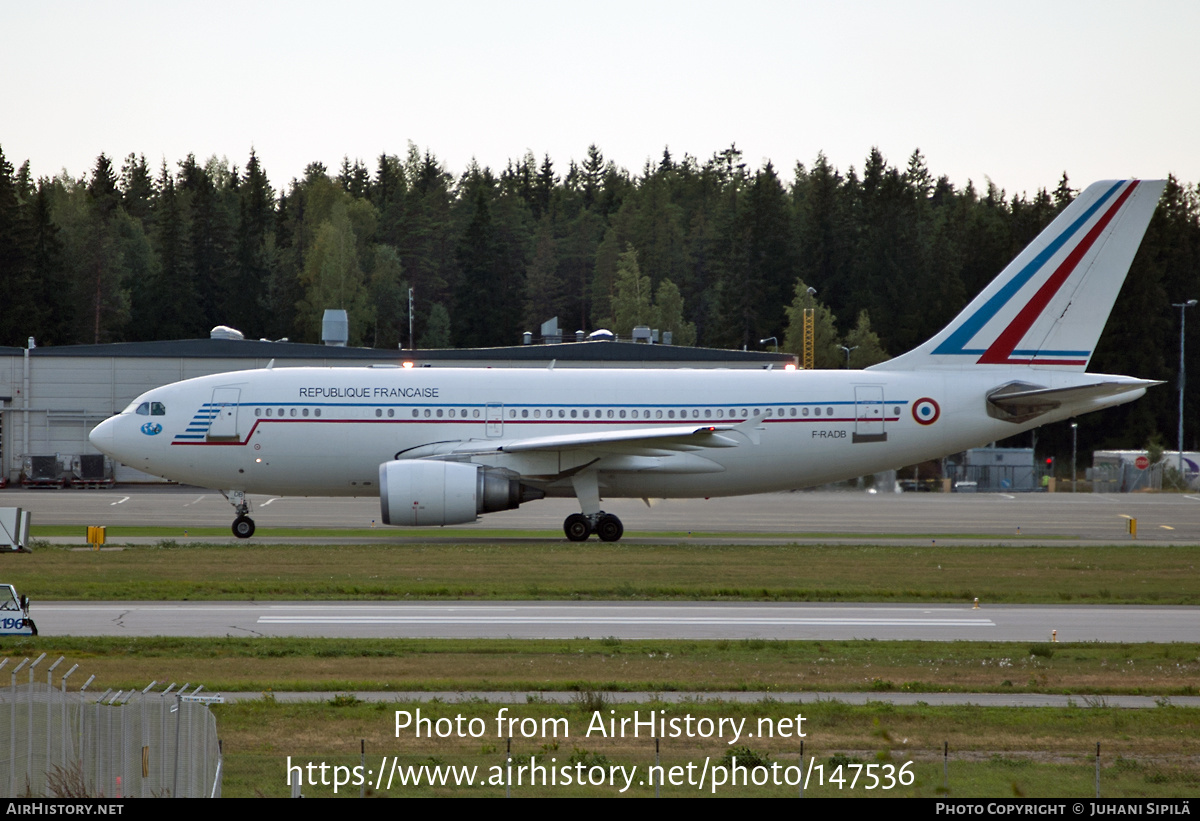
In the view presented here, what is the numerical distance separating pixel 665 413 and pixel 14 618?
67.3 feet

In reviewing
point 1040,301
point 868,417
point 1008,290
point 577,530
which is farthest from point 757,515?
point 1040,301

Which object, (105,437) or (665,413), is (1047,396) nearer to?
(665,413)

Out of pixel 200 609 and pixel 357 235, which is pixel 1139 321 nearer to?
pixel 357 235

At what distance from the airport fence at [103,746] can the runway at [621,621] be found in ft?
31.8

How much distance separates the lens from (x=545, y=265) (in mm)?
134750

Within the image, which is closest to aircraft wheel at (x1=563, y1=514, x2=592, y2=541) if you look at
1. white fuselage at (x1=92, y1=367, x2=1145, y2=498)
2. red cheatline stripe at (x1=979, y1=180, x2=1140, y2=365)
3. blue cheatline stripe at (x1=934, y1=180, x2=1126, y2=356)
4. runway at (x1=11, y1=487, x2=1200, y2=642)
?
white fuselage at (x1=92, y1=367, x2=1145, y2=498)

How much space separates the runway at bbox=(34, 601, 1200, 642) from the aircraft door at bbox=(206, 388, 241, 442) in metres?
12.8

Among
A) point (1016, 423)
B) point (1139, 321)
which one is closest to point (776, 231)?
point (1139, 321)

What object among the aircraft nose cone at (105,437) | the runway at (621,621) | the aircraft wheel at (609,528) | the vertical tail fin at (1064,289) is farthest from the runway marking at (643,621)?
the aircraft nose cone at (105,437)

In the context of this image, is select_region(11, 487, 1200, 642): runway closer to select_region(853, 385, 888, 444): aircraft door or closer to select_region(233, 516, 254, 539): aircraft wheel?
select_region(233, 516, 254, 539): aircraft wheel

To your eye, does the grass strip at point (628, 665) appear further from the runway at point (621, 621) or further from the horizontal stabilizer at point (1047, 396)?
the horizontal stabilizer at point (1047, 396)

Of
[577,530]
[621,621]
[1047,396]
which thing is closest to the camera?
[621,621]

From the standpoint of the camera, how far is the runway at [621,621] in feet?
64.6

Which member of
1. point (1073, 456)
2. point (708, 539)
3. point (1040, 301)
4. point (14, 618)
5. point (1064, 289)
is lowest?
point (708, 539)
